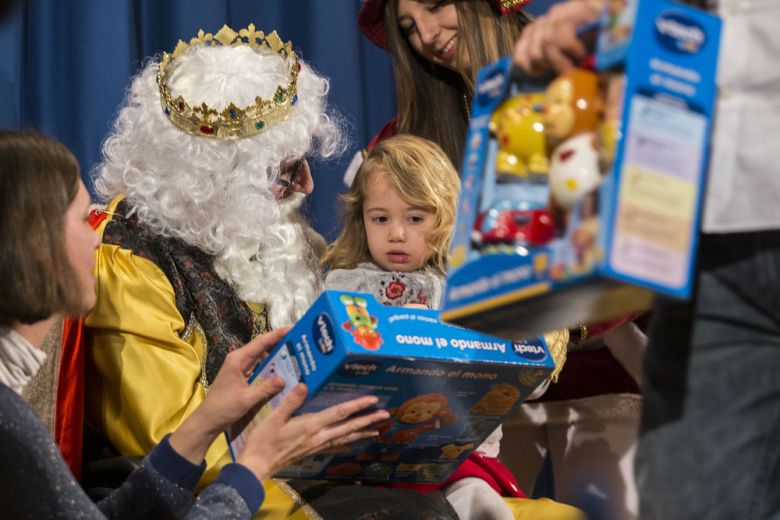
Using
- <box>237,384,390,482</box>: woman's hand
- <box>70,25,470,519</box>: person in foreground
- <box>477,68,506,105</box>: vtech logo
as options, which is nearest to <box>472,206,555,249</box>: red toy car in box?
<box>477,68,506,105</box>: vtech logo

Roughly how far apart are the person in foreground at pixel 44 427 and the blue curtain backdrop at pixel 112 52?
1258 millimetres

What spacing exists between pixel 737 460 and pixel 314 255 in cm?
173

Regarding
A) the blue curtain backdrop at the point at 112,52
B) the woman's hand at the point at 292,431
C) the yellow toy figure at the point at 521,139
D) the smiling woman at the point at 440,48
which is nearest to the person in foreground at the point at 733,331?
the yellow toy figure at the point at 521,139

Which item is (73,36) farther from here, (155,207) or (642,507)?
(642,507)

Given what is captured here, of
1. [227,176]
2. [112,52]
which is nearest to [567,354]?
[227,176]

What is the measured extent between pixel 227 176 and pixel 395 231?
17.7 inches

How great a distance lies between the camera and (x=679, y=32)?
1144 mm

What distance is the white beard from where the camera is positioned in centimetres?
256

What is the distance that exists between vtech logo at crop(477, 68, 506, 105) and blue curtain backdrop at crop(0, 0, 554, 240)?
1.75 meters

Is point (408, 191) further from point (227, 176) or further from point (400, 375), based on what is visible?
point (400, 375)

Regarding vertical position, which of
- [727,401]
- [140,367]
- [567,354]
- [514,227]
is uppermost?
[514,227]

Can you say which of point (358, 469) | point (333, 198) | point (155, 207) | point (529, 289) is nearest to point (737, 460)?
point (529, 289)

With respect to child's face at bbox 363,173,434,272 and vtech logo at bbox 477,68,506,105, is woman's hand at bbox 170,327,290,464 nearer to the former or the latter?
child's face at bbox 363,173,434,272

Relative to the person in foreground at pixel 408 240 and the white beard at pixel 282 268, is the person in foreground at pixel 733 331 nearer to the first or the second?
the person in foreground at pixel 408 240
